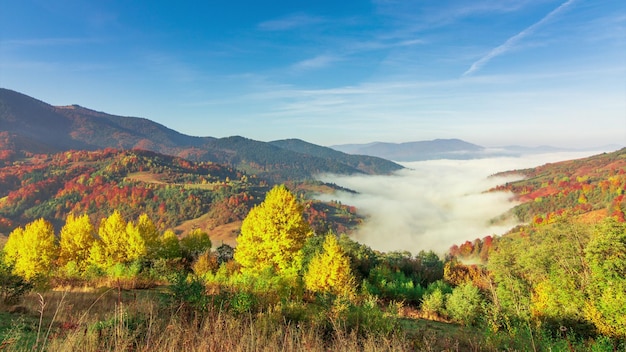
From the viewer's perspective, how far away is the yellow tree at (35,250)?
3384 centimetres

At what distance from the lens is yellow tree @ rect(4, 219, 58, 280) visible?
33844mm

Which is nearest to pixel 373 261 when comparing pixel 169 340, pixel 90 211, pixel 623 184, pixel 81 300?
pixel 81 300

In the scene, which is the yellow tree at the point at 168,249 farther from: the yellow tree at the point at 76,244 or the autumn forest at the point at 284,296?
the yellow tree at the point at 76,244

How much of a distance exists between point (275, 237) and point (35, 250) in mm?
27827

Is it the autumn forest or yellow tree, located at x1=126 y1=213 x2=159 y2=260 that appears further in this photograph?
yellow tree, located at x1=126 y1=213 x2=159 y2=260

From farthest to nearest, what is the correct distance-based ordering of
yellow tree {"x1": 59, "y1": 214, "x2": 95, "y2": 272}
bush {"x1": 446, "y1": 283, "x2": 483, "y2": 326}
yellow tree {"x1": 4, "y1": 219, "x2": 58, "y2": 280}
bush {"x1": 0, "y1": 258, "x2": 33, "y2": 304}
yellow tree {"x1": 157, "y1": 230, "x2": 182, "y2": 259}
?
1. yellow tree {"x1": 157, "y1": 230, "x2": 182, "y2": 259}
2. yellow tree {"x1": 59, "y1": 214, "x2": 95, "y2": 272}
3. yellow tree {"x1": 4, "y1": 219, "x2": 58, "y2": 280}
4. bush {"x1": 446, "y1": 283, "x2": 483, "y2": 326}
5. bush {"x1": 0, "y1": 258, "x2": 33, "y2": 304}

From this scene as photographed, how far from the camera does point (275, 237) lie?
86.6 ft

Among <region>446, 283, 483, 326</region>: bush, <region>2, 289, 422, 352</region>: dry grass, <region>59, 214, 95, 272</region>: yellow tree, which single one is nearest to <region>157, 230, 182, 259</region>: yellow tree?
<region>59, 214, 95, 272</region>: yellow tree

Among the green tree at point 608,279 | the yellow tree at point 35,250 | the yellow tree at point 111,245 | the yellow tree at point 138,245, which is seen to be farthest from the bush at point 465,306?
the yellow tree at point 35,250

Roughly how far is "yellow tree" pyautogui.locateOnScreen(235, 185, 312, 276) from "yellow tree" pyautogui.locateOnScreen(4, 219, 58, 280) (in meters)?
23.3

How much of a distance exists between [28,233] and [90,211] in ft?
625

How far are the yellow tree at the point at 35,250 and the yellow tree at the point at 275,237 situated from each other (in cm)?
2328

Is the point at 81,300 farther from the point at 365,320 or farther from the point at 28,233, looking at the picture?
the point at 28,233

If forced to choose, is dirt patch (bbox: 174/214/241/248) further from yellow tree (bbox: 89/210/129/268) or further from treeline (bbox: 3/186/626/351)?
treeline (bbox: 3/186/626/351)
